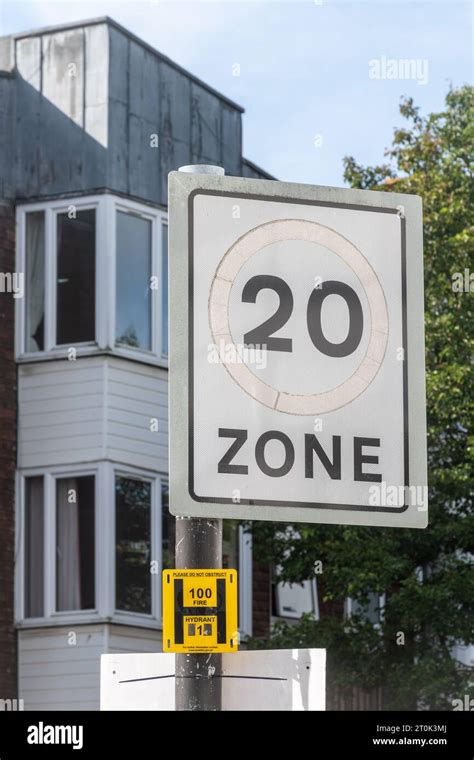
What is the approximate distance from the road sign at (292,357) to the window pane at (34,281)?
17.6 m

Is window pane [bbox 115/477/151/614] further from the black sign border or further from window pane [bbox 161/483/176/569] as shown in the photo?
the black sign border

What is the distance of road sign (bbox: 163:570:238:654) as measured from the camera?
3947 millimetres

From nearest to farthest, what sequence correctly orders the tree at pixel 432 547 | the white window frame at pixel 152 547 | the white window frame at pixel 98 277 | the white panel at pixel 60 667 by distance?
the tree at pixel 432 547
the white panel at pixel 60 667
the white window frame at pixel 152 547
the white window frame at pixel 98 277

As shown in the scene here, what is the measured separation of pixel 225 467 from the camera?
3844 mm

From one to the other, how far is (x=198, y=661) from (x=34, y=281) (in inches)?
704

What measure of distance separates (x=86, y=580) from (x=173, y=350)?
56.2 feet

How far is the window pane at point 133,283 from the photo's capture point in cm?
2147

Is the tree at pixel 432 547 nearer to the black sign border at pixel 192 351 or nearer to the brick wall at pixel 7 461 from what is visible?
the brick wall at pixel 7 461

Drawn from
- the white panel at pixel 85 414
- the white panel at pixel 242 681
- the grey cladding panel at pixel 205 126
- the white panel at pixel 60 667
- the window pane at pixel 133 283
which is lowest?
the white panel at pixel 60 667

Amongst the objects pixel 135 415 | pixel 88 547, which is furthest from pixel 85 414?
pixel 88 547

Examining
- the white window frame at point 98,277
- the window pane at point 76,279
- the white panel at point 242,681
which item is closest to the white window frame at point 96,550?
the white window frame at point 98,277

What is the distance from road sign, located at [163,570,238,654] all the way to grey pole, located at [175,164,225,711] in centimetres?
4
